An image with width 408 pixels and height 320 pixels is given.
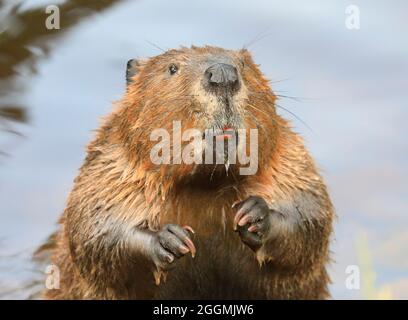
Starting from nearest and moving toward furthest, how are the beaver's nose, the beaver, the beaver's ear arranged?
1. the beaver's nose
2. the beaver
3. the beaver's ear

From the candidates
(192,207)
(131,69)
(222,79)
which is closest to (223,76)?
(222,79)

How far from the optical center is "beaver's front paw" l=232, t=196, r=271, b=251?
630cm

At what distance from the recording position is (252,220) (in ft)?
20.7

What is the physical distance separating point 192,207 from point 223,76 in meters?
0.94

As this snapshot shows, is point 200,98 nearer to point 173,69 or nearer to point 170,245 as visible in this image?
point 173,69

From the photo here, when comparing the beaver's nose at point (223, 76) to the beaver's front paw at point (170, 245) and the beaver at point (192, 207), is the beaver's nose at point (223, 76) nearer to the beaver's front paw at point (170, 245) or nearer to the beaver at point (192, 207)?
the beaver at point (192, 207)

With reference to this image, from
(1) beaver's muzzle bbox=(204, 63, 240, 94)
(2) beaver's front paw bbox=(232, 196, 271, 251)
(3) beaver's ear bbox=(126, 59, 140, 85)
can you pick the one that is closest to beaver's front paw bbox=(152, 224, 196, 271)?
(2) beaver's front paw bbox=(232, 196, 271, 251)

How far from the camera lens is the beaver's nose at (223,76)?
619cm

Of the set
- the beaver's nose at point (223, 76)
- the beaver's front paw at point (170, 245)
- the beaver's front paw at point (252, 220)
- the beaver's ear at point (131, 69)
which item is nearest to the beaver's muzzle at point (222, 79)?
the beaver's nose at point (223, 76)

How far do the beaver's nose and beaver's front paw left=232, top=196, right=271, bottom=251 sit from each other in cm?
65

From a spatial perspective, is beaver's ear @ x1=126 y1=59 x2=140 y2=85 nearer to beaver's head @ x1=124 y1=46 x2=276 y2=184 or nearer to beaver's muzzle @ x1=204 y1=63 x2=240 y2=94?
beaver's head @ x1=124 y1=46 x2=276 y2=184
